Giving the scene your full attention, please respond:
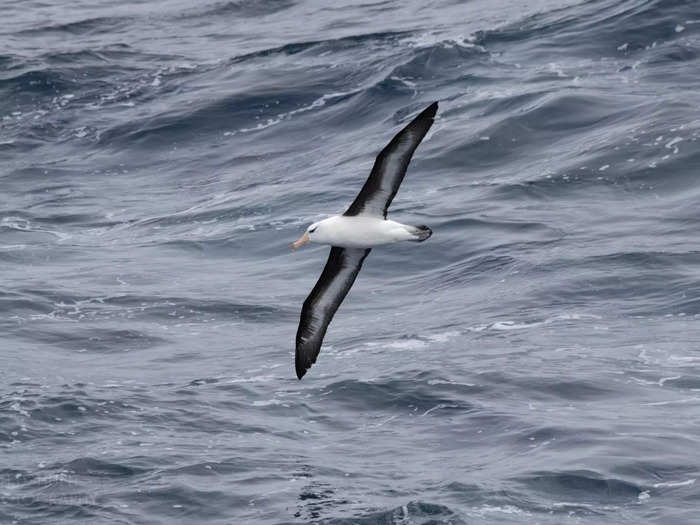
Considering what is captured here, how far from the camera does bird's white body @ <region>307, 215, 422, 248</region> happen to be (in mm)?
17703

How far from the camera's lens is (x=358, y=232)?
18219 mm

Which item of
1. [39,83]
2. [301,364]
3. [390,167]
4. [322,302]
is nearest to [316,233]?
[322,302]

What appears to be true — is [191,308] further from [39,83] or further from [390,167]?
[39,83]

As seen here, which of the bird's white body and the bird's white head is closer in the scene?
the bird's white body

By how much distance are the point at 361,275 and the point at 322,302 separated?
27.1 feet

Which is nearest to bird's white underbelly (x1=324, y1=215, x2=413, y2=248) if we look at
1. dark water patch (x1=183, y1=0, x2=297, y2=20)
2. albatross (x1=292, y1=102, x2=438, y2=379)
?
albatross (x1=292, y1=102, x2=438, y2=379)

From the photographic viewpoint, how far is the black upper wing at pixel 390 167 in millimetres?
16578

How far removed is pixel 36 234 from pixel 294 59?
1190 centimetres

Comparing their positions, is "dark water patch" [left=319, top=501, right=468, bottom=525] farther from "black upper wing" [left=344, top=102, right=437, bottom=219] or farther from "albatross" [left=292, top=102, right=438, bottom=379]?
"black upper wing" [left=344, top=102, right=437, bottom=219]

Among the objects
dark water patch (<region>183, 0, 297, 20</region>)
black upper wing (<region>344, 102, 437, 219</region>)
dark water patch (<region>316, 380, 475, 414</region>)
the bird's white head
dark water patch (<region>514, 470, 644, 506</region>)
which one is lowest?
dark water patch (<region>316, 380, 475, 414</region>)

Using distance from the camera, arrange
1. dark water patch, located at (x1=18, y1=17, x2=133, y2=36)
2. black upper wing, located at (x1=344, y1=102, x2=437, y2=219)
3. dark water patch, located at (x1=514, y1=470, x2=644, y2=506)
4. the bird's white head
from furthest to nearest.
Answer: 1. dark water patch, located at (x1=18, y1=17, x2=133, y2=36)
2. dark water patch, located at (x1=514, y1=470, x2=644, y2=506)
3. the bird's white head
4. black upper wing, located at (x1=344, y1=102, x2=437, y2=219)

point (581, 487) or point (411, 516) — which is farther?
point (581, 487)

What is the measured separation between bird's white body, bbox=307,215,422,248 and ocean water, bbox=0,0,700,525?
350 cm

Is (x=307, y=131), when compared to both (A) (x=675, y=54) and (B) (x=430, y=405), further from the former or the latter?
(B) (x=430, y=405)
